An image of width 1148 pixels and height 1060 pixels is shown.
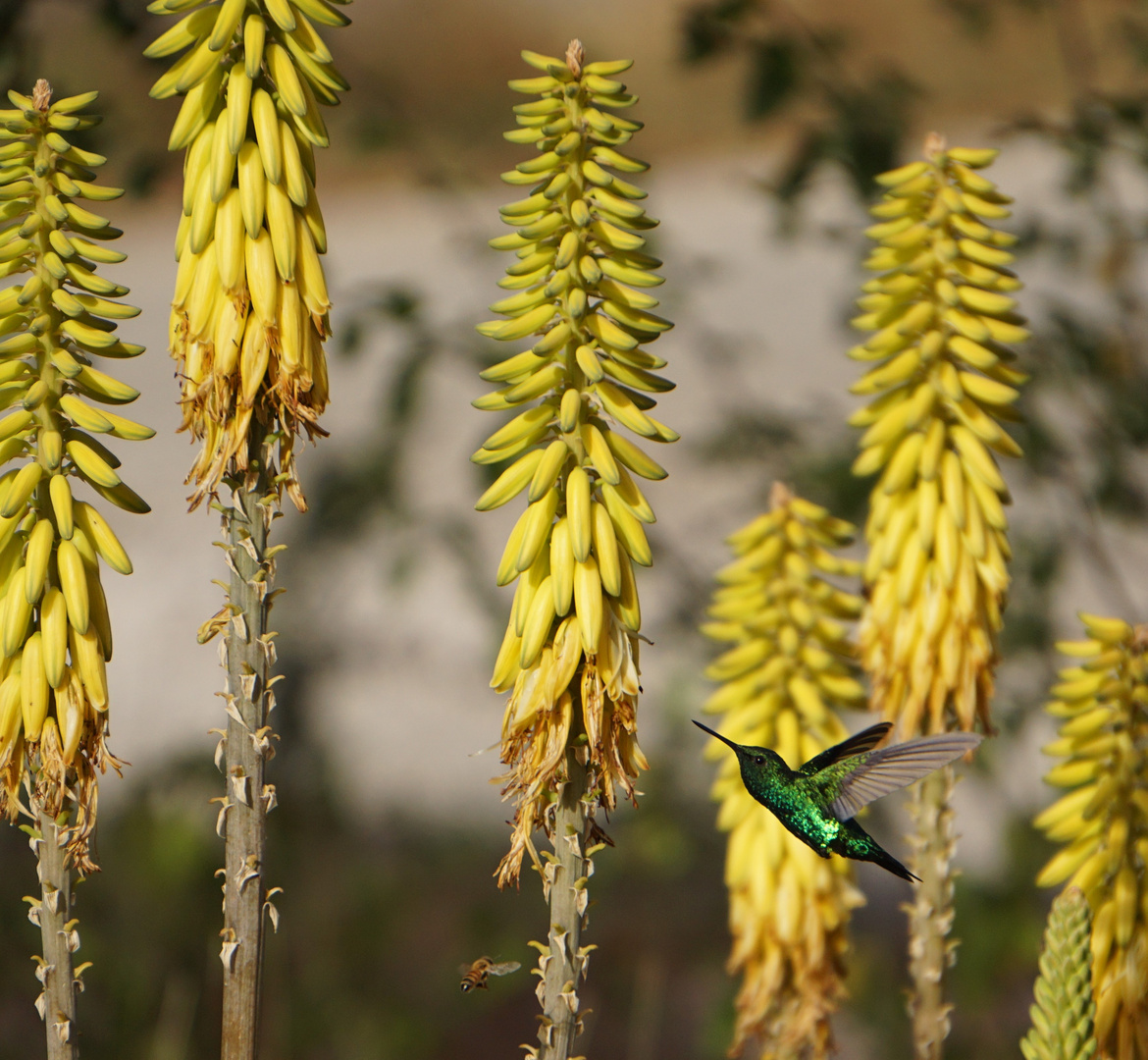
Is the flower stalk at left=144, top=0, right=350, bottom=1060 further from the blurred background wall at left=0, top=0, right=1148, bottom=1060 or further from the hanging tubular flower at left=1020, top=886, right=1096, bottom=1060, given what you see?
the blurred background wall at left=0, top=0, right=1148, bottom=1060

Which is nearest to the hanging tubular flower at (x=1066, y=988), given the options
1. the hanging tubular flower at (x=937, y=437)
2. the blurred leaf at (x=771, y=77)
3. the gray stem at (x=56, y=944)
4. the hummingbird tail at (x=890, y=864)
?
the hummingbird tail at (x=890, y=864)

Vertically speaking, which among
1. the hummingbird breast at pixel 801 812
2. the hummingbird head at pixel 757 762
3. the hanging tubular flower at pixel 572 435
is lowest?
the hummingbird breast at pixel 801 812

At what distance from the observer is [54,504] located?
1.77m

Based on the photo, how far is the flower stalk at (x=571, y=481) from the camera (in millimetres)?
1765

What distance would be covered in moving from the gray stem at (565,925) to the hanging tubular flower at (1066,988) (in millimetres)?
673

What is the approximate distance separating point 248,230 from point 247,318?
15cm

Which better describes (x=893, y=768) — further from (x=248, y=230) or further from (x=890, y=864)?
(x=248, y=230)

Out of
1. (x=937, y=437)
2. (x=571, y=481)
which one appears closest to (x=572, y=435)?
(x=571, y=481)

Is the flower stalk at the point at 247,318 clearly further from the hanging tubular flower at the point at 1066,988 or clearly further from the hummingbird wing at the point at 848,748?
the hanging tubular flower at the point at 1066,988

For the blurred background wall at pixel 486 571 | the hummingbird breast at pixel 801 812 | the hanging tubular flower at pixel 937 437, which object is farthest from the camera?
the blurred background wall at pixel 486 571

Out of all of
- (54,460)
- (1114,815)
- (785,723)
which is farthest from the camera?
(785,723)

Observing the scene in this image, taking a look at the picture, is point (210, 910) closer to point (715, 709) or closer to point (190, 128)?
point (715, 709)

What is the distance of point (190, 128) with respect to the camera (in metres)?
1.91

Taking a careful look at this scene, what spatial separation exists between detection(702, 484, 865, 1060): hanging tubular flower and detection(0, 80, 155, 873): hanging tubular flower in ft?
4.52
